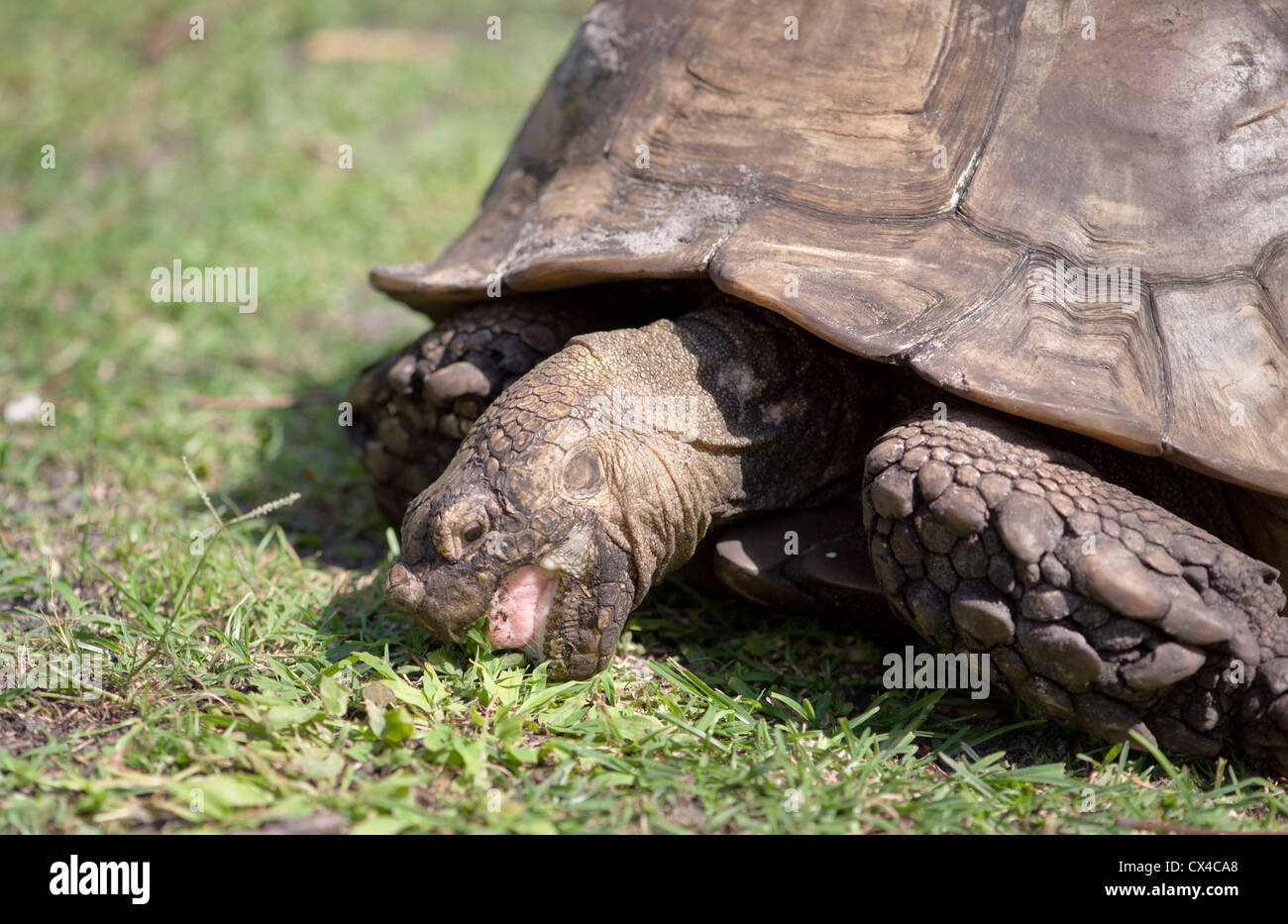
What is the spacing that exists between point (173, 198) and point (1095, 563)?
17.3ft

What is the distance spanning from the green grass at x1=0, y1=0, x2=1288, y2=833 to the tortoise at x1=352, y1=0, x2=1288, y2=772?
7.5 inches

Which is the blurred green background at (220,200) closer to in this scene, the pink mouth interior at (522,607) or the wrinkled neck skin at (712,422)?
the pink mouth interior at (522,607)

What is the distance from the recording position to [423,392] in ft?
10.1

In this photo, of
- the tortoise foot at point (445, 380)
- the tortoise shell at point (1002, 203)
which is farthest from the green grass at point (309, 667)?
the tortoise shell at point (1002, 203)

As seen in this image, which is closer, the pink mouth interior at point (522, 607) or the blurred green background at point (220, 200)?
the pink mouth interior at point (522, 607)

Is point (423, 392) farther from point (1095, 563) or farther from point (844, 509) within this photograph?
point (1095, 563)

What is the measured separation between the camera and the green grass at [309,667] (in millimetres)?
2115

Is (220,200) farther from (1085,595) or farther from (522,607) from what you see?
(1085,595)

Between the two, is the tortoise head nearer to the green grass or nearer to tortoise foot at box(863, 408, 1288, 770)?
the green grass

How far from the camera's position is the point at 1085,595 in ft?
7.29

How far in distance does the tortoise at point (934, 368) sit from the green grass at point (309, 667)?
190 mm

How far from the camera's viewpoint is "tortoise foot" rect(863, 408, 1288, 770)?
2.21 meters

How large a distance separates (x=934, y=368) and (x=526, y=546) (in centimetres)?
97

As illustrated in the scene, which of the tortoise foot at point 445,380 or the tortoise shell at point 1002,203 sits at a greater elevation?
the tortoise shell at point 1002,203
